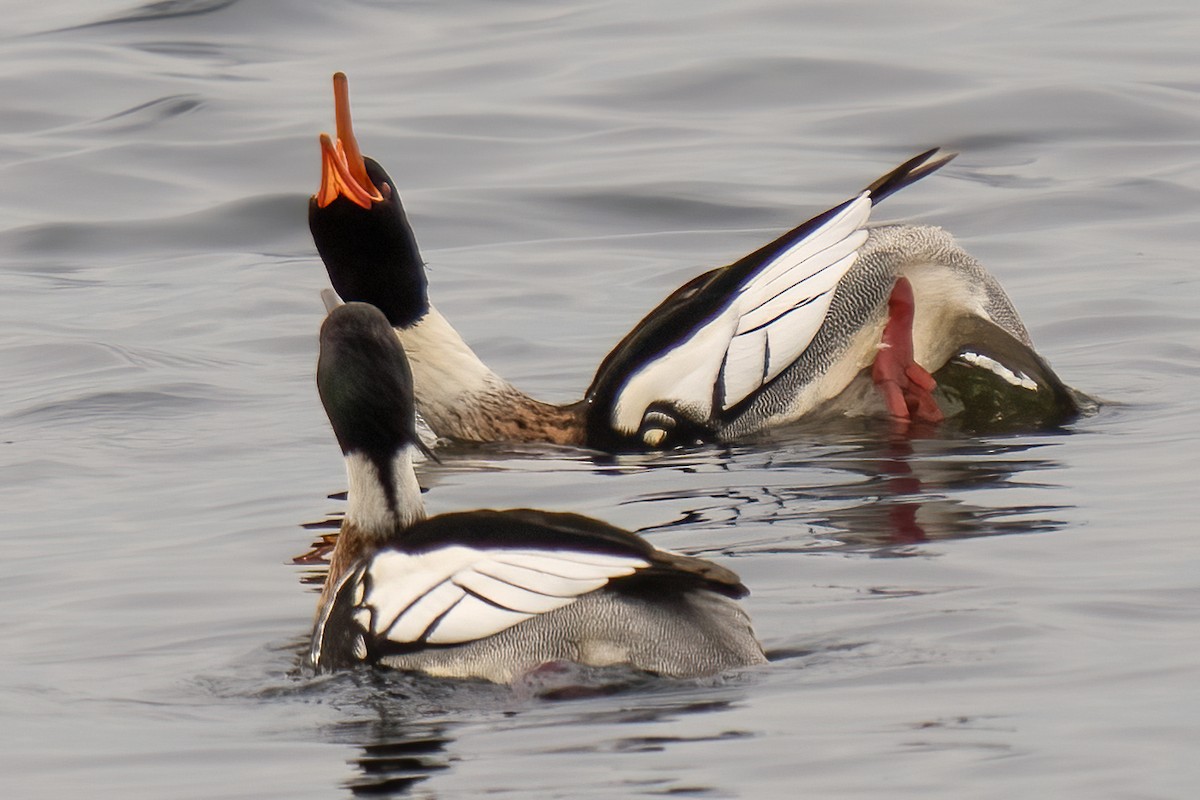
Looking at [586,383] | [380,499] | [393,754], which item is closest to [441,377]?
[586,383]

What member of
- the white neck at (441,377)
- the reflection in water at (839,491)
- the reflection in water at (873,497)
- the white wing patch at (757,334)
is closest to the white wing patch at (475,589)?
the reflection in water at (839,491)

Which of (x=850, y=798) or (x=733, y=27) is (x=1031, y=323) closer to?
(x=850, y=798)

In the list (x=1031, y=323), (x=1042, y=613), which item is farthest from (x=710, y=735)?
(x=1031, y=323)

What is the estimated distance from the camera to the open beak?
936cm

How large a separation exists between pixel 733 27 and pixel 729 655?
609 inches

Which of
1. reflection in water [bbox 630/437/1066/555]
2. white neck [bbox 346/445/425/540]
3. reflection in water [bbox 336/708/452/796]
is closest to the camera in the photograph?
reflection in water [bbox 336/708/452/796]

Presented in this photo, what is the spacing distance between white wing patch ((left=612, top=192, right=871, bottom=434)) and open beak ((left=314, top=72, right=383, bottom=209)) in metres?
1.31

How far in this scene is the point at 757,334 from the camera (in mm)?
9094

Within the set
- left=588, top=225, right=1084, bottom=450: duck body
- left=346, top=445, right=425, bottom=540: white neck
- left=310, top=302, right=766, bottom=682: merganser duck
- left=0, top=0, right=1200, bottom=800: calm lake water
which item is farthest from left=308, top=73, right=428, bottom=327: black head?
left=310, top=302, right=766, bottom=682: merganser duck

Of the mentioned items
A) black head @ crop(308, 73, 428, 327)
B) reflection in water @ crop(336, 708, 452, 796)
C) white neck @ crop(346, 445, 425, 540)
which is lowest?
reflection in water @ crop(336, 708, 452, 796)

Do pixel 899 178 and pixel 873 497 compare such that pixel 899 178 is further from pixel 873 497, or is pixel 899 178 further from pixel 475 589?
pixel 475 589

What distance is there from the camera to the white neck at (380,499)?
251 inches

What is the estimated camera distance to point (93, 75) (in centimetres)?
1950

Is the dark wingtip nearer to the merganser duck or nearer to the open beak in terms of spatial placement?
the open beak
